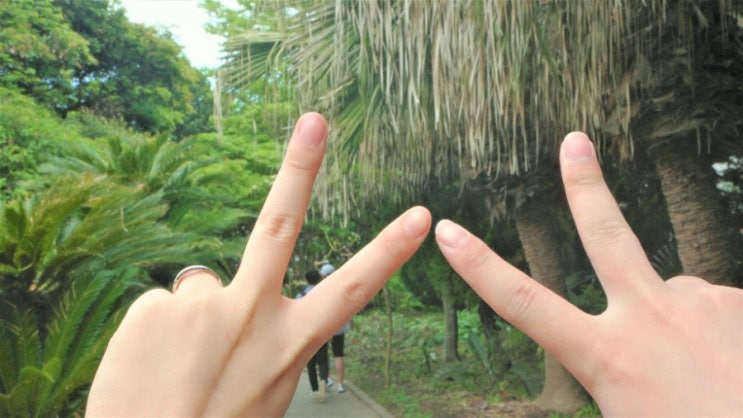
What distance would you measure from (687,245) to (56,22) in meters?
17.1

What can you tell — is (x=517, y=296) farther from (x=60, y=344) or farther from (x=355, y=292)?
(x=60, y=344)

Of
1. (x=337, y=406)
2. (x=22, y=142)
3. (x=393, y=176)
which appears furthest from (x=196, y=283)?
(x=22, y=142)

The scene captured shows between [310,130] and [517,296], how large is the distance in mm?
419

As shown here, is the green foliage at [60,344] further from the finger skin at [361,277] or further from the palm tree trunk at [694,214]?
the finger skin at [361,277]

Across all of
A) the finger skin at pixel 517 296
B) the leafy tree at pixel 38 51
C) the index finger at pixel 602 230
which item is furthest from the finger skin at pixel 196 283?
the leafy tree at pixel 38 51

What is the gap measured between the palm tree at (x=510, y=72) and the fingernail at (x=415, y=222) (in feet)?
11.5

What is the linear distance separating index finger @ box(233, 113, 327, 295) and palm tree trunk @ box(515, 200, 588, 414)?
783 cm

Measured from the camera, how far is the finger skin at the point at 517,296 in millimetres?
1055

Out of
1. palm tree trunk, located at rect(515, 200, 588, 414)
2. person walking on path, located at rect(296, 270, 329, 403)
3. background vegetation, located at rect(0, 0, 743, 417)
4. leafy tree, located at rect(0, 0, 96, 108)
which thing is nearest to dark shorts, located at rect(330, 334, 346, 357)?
person walking on path, located at rect(296, 270, 329, 403)

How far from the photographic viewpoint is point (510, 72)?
457 centimetres

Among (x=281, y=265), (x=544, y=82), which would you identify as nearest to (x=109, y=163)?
(x=544, y=82)

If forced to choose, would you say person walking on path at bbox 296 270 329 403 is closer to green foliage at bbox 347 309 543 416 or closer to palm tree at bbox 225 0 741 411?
green foliage at bbox 347 309 543 416

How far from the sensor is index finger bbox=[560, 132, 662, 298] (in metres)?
1.07

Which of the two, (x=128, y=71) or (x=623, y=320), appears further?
(x=128, y=71)
